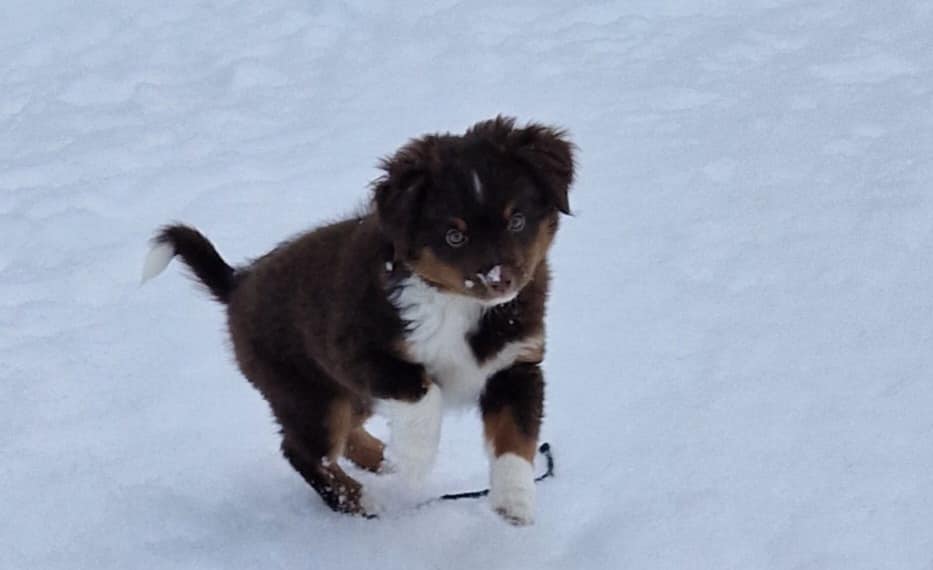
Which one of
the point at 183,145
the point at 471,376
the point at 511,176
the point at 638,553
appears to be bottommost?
the point at 183,145

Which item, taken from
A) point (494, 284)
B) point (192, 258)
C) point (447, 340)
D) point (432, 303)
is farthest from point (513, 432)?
point (192, 258)

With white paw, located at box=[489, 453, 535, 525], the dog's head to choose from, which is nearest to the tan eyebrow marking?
the dog's head

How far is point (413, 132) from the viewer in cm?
670

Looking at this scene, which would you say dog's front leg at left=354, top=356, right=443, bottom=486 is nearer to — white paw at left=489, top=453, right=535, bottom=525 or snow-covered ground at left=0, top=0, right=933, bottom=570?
white paw at left=489, top=453, right=535, bottom=525

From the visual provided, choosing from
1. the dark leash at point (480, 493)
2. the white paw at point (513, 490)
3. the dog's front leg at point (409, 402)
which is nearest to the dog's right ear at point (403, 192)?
the dog's front leg at point (409, 402)

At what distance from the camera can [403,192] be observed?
11.4ft

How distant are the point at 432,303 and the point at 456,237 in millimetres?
231

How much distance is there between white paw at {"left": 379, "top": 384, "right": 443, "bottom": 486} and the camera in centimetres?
365

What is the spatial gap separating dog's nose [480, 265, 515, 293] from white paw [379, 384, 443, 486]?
1.33 ft

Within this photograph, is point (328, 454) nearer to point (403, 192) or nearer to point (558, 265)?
point (403, 192)

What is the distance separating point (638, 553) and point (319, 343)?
38.8 inches

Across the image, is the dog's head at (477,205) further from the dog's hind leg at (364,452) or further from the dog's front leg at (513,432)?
the dog's hind leg at (364,452)

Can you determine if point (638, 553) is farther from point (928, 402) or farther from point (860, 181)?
point (860, 181)

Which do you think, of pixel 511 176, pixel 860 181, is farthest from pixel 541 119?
pixel 511 176
